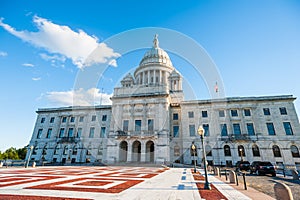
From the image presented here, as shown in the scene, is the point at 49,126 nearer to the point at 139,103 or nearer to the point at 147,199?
the point at 139,103

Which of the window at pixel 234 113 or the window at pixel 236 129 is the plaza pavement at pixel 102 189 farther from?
the window at pixel 234 113

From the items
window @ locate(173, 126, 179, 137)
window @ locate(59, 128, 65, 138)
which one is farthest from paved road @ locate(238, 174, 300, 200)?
window @ locate(59, 128, 65, 138)

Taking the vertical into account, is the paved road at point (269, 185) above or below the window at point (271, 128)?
below

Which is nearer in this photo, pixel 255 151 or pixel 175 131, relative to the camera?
pixel 255 151

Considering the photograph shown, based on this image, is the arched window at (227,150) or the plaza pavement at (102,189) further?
the arched window at (227,150)

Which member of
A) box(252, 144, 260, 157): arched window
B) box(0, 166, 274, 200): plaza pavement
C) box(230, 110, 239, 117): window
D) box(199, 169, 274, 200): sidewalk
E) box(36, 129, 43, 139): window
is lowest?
box(199, 169, 274, 200): sidewalk

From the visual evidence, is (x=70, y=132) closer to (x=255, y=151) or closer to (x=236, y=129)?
(x=236, y=129)

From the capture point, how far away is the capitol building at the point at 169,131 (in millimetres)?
31250

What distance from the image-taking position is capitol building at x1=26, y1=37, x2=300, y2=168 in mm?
31250

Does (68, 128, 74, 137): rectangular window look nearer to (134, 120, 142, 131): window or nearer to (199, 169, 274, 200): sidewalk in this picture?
(134, 120, 142, 131): window

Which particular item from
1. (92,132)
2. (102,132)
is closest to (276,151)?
(102,132)

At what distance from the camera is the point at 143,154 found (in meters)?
31.2

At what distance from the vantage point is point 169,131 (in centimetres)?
3344

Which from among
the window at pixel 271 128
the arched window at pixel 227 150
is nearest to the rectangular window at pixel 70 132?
the arched window at pixel 227 150
